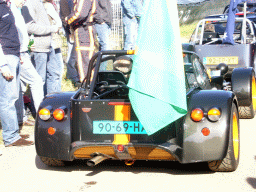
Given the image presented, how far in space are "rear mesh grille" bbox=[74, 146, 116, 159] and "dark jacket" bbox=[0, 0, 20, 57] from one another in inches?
85.2

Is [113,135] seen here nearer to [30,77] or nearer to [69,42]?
[30,77]

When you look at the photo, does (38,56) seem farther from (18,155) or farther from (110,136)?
(110,136)

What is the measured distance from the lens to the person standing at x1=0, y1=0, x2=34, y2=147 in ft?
21.1

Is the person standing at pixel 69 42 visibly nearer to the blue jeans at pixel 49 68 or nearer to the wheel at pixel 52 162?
the blue jeans at pixel 49 68

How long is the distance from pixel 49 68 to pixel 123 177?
4.23m

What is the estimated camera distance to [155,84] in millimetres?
4480

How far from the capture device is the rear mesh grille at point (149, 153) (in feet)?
15.8

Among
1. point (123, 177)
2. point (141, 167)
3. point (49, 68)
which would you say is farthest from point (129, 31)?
point (123, 177)

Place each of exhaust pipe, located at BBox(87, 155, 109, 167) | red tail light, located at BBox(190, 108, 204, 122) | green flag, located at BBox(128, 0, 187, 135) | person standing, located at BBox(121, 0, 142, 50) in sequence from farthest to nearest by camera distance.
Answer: person standing, located at BBox(121, 0, 142, 50)
red tail light, located at BBox(190, 108, 204, 122)
exhaust pipe, located at BBox(87, 155, 109, 167)
green flag, located at BBox(128, 0, 187, 135)

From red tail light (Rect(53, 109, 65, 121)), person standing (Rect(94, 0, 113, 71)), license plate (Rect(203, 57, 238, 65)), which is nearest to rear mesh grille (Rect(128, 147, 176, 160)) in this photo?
red tail light (Rect(53, 109, 65, 121))

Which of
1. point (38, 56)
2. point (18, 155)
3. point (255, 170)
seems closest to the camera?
point (255, 170)

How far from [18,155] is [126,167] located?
1.54 m

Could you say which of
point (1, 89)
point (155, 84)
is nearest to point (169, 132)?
point (155, 84)

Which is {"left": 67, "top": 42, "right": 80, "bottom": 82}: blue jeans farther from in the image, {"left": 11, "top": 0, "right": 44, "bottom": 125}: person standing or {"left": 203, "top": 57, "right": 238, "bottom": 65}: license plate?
{"left": 11, "top": 0, "right": 44, "bottom": 125}: person standing
